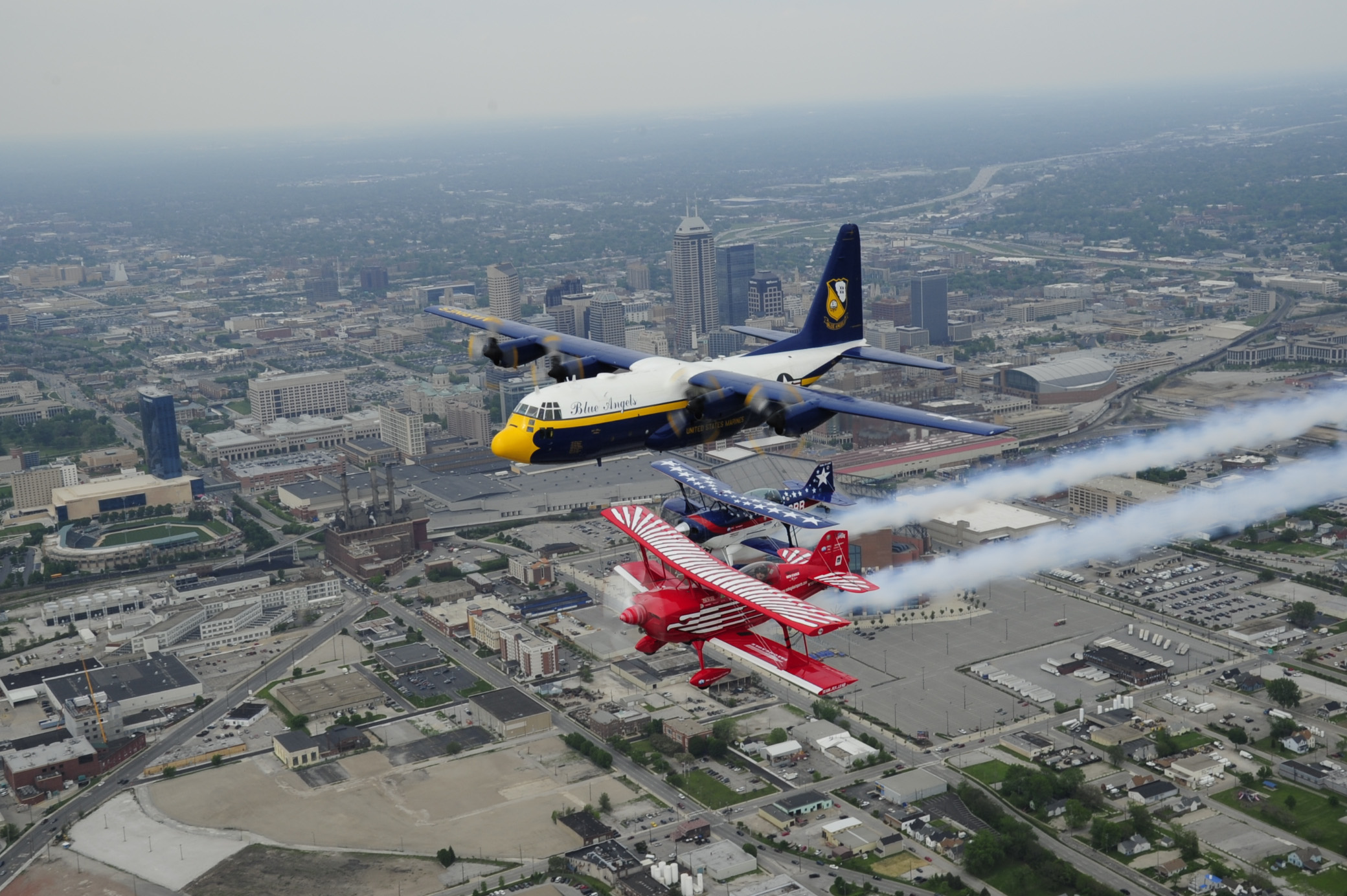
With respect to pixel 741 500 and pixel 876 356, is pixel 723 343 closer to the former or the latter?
pixel 876 356

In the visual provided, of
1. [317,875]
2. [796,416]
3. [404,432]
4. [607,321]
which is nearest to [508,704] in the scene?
[317,875]

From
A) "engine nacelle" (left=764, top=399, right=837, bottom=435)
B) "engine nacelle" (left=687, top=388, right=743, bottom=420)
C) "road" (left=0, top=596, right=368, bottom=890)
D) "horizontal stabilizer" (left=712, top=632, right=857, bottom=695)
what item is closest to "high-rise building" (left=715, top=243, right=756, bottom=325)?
"road" (left=0, top=596, right=368, bottom=890)

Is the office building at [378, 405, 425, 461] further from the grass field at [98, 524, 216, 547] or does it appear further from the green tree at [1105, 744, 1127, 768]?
the green tree at [1105, 744, 1127, 768]

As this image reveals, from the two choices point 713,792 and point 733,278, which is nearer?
point 713,792

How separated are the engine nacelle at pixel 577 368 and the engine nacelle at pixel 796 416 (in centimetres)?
654

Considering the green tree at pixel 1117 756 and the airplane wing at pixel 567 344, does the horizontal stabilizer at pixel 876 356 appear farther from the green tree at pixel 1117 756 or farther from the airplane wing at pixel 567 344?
the green tree at pixel 1117 756

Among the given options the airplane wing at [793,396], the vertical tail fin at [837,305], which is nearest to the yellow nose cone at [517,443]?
the airplane wing at [793,396]

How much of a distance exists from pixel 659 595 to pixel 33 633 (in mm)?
62587

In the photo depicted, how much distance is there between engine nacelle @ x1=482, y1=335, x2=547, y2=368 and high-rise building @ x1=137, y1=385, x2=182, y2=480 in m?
77.8

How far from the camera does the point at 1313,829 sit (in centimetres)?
5272

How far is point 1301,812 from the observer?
2149 inches

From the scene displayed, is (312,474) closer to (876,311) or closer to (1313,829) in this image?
(876,311)

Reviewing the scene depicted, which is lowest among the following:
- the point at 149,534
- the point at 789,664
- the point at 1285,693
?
the point at 149,534

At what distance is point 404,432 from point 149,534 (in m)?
25.6
